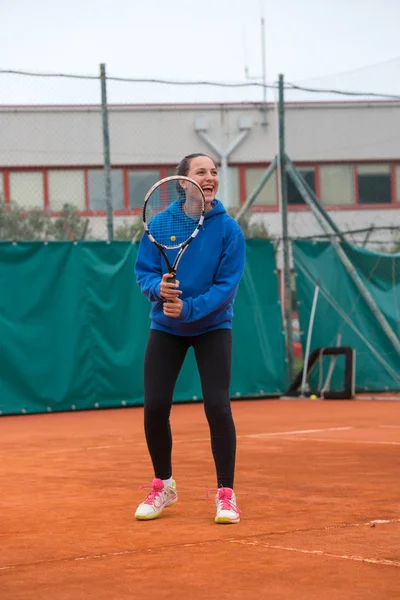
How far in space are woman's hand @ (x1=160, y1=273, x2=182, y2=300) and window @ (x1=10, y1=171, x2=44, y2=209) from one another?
1705 cm

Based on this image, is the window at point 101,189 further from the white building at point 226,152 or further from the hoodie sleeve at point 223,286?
the hoodie sleeve at point 223,286

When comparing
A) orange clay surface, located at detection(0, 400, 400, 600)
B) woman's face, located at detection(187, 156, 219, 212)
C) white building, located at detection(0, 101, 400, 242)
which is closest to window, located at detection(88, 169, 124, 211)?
white building, located at detection(0, 101, 400, 242)

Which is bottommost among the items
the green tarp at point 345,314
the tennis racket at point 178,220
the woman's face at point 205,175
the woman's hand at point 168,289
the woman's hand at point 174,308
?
the green tarp at point 345,314

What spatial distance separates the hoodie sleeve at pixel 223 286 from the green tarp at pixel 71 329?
765cm

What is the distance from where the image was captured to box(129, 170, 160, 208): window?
68.6 feet

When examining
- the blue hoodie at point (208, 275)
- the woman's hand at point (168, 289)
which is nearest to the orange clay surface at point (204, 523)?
the blue hoodie at point (208, 275)

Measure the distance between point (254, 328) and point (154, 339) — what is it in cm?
893

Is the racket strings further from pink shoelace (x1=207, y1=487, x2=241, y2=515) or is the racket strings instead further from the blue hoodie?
pink shoelace (x1=207, y1=487, x2=241, y2=515)

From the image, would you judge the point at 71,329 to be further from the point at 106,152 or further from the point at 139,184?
the point at 139,184

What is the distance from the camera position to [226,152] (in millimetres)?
23516

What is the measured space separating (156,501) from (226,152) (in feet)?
61.5

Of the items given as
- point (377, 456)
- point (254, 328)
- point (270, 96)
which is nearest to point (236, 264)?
point (377, 456)

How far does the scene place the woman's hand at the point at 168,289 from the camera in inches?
196

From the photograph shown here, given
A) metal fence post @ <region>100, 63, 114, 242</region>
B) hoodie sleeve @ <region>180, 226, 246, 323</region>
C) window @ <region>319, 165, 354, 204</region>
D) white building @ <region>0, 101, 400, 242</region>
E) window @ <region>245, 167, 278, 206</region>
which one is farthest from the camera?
window @ <region>319, 165, 354, 204</region>
